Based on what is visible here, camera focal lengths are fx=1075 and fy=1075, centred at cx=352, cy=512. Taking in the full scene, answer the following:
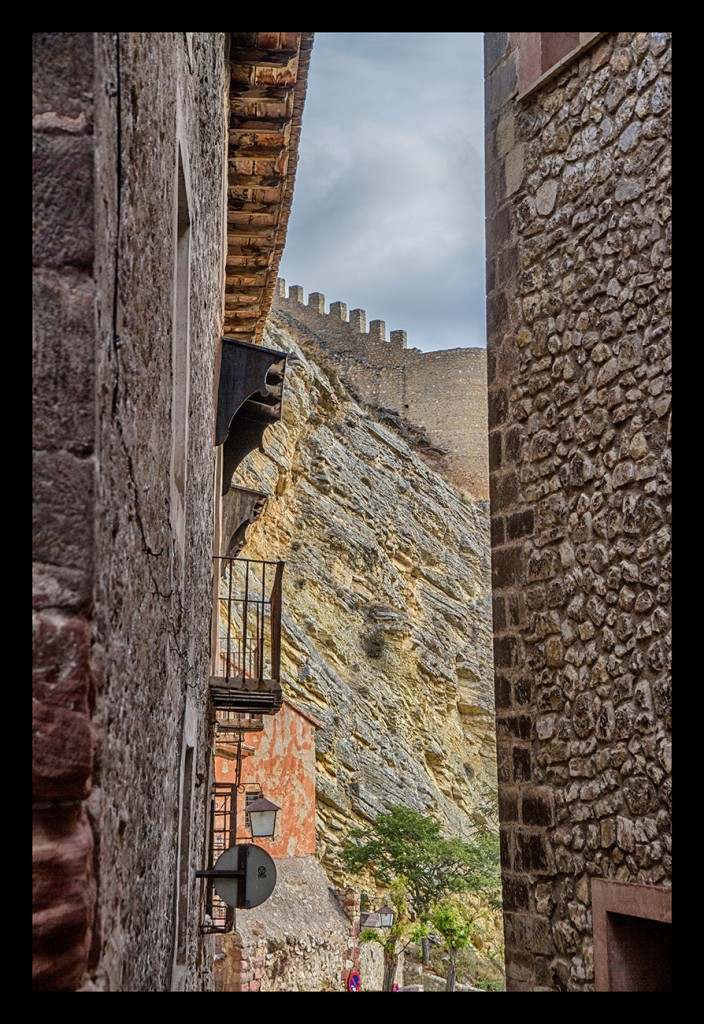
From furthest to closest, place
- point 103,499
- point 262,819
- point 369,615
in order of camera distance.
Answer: point 369,615 < point 262,819 < point 103,499

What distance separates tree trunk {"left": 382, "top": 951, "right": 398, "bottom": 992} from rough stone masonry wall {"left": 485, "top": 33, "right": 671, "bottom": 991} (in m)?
17.8

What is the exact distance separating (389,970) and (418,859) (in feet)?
11.4

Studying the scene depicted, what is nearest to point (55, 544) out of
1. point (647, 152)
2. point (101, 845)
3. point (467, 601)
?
point (101, 845)

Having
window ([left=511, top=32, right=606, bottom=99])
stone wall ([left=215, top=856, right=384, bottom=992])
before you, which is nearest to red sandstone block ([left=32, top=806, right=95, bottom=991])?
window ([left=511, top=32, right=606, bottom=99])

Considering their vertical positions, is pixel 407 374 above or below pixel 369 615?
above

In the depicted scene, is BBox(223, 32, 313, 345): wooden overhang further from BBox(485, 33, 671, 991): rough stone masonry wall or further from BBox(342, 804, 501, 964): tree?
Answer: BBox(342, 804, 501, 964): tree

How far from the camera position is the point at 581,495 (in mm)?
5102

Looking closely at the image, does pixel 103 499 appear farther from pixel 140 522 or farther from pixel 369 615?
pixel 369 615

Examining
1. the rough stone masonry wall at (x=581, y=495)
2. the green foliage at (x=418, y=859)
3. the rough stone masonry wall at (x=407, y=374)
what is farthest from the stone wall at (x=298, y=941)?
the rough stone masonry wall at (x=407, y=374)

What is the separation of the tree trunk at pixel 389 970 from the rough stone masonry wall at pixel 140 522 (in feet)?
60.4

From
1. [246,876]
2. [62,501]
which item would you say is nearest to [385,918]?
[246,876]

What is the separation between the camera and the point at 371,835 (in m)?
25.4
